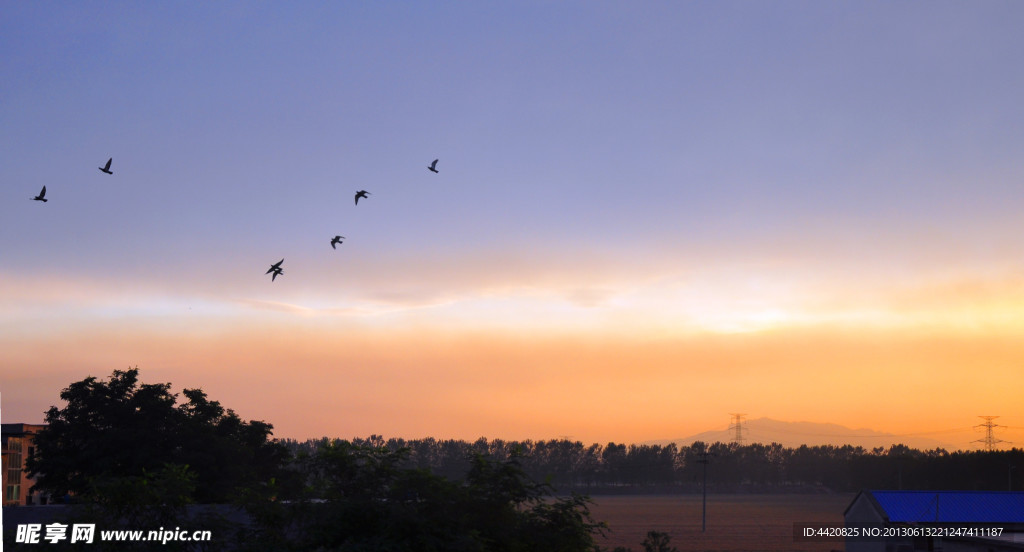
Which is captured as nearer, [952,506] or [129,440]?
[952,506]

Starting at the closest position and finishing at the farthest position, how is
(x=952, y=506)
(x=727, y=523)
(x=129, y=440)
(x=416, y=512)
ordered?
(x=416, y=512) < (x=952, y=506) < (x=129, y=440) < (x=727, y=523)

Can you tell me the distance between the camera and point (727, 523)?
132 m

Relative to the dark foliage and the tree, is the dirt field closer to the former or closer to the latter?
the tree

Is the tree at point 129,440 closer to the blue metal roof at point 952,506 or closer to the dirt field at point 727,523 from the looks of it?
the dirt field at point 727,523

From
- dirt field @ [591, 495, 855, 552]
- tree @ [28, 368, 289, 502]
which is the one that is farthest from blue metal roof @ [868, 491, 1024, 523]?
tree @ [28, 368, 289, 502]

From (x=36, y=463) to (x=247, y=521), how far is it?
98.7ft

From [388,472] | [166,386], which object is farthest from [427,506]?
[166,386]

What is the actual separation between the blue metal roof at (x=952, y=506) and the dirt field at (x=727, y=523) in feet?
97.7

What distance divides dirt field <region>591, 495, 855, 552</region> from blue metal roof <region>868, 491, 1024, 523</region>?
29791 millimetres

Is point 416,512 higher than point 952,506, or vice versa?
point 416,512

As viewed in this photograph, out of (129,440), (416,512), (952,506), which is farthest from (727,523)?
(416,512)

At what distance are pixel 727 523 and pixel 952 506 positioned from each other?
83.4 meters

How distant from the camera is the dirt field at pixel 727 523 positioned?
3728 inches

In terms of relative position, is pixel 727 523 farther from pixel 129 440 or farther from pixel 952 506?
pixel 129 440
